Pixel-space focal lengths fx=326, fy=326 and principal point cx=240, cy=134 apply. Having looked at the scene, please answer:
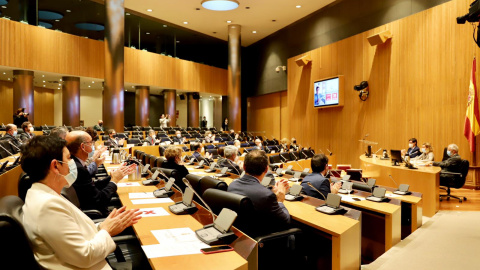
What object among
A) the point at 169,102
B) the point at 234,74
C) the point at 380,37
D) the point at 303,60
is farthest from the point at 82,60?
the point at 380,37

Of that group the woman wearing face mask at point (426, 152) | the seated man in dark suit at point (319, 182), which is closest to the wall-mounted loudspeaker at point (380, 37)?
the woman wearing face mask at point (426, 152)

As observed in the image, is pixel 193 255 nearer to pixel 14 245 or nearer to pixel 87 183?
pixel 14 245

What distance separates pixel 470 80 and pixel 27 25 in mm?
14249

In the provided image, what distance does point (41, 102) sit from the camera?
18828 mm

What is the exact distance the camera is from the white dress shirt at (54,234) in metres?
1.39

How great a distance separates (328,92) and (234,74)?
19.1 ft

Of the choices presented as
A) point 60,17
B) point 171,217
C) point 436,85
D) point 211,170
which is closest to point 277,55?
point 436,85

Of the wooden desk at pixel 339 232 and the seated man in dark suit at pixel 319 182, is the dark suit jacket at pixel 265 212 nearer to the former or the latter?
the wooden desk at pixel 339 232

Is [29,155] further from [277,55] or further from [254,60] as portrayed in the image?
[254,60]

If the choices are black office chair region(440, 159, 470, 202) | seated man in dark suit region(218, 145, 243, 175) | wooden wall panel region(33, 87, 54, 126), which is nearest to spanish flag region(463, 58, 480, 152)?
black office chair region(440, 159, 470, 202)

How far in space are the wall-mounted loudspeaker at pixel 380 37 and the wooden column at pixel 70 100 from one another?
11.9 meters

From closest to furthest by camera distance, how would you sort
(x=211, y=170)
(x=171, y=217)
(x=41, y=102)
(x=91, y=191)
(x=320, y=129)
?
(x=171, y=217), (x=91, y=191), (x=211, y=170), (x=320, y=129), (x=41, y=102)

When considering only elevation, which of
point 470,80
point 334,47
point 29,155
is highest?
point 334,47

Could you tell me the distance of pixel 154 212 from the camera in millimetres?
2586
